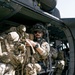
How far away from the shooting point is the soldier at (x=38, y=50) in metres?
4.16

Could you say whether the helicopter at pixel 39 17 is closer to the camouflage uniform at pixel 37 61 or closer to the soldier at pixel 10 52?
the soldier at pixel 10 52

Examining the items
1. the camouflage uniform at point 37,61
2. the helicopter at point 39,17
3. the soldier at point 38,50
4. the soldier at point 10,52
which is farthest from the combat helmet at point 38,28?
the soldier at point 10,52

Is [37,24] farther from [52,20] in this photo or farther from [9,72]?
[9,72]

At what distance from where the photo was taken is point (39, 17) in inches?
182

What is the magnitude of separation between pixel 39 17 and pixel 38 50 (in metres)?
0.67

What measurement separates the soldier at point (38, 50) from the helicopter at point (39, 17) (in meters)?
0.23

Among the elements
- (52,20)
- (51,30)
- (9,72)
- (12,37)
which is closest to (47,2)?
(52,20)

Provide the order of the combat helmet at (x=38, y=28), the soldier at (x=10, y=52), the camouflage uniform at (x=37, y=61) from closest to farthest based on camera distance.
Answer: the soldier at (x=10, y=52), the camouflage uniform at (x=37, y=61), the combat helmet at (x=38, y=28)

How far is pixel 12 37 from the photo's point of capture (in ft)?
12.3

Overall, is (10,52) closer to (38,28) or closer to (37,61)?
(37,61)

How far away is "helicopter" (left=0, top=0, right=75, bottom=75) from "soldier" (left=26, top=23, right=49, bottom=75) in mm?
234

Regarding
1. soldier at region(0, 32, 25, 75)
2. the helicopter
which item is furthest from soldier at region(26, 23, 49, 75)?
soldier at region(0, 32, 25, 75)

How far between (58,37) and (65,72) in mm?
1079

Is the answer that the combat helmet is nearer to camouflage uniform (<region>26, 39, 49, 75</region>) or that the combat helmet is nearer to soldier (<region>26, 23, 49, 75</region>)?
soldier (<region>26, 23, 49, 75</region>)
